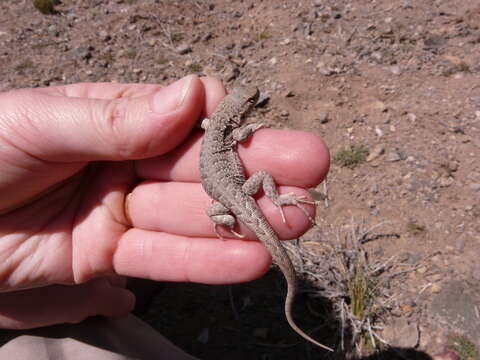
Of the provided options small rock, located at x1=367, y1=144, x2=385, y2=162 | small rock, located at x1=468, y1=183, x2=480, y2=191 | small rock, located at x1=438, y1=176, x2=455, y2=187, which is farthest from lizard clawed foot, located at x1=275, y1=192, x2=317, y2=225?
small rock, located at x1=468, y1=183, x2=480, y2=191

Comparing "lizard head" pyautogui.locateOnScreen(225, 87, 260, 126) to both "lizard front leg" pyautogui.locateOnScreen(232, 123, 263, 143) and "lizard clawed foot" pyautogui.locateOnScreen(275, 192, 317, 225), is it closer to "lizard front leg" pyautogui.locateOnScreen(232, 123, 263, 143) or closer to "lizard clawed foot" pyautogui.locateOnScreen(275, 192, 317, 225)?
"lizard front leg" pyautogui.locateOnScreen(232, 123, 263, 143)

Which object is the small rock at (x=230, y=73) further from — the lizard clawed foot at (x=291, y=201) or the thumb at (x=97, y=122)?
the lizard clawed foot at (x=291, y=201)

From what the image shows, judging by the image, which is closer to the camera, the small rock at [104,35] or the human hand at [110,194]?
the human hand at [110,194]

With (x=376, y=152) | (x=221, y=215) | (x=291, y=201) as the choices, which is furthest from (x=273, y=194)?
(x=376, y=152)

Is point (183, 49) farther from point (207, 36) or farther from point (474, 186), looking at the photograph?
point (474, 186)

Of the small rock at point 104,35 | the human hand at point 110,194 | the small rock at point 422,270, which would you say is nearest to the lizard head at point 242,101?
the human hand at point 110,194

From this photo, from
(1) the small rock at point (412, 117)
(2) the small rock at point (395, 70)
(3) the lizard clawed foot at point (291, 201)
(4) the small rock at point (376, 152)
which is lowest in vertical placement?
(4) the small rock at point (376, 152)

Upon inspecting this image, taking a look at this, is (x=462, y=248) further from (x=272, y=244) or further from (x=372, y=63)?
(x=372, y=63)

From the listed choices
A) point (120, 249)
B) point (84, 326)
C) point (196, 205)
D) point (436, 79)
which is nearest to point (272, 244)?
point (196, 205)
